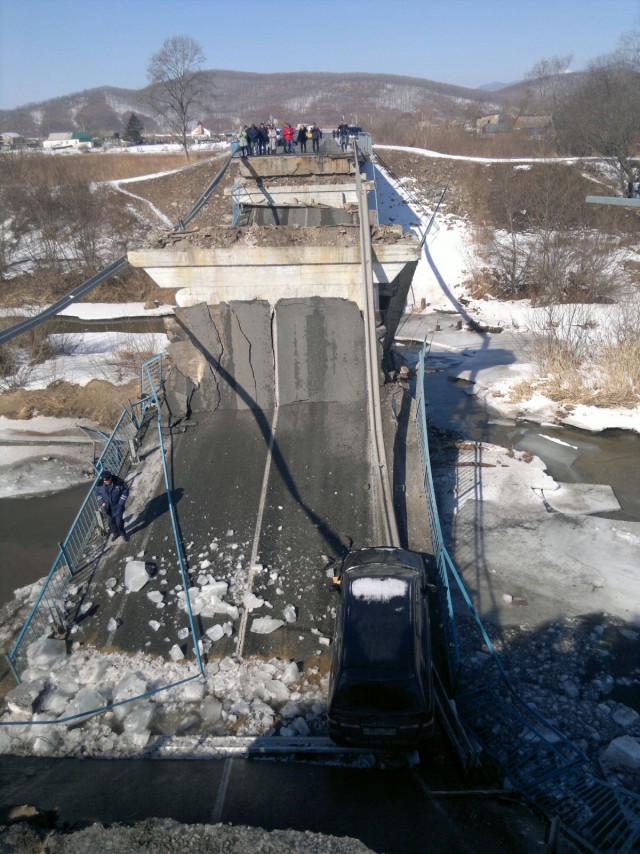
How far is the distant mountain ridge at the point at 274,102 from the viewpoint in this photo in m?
107

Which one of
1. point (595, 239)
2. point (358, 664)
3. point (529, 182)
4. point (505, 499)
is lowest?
point (505, 499)

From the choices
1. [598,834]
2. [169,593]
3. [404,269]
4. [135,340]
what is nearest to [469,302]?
[135,340]

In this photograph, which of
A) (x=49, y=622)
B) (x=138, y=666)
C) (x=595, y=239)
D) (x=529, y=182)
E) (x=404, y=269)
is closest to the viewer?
(x=138, y=666)

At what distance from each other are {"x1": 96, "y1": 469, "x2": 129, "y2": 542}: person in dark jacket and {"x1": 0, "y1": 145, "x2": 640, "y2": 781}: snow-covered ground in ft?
6.06

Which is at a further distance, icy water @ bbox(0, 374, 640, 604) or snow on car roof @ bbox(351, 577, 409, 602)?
icy water @ bbox(0, 374, 640, 604)

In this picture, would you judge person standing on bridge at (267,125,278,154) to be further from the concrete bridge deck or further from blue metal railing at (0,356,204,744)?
blue metal railing at (0,356,204,744)

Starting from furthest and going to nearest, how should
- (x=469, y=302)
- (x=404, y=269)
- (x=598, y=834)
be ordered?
(x=469, y=302) < (x=404, y=269) < (x=598, y=834)

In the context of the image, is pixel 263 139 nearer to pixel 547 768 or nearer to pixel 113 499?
pixel 113 499

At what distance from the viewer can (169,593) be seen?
7.42 metres

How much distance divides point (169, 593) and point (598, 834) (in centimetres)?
519

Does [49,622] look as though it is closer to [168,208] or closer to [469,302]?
[469,302]

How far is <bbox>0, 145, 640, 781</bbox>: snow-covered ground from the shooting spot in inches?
228

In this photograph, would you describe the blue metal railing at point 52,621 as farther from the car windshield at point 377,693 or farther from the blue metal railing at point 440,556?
the blue metal railing at point 440,556

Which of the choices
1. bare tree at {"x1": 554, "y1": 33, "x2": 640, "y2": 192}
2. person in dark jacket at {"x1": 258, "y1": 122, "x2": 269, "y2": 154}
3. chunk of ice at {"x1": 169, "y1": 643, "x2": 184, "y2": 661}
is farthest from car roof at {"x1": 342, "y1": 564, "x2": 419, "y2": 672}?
bare tree at {"x1": 554, "y1": 33, "x2": 640, "y2": 192}
